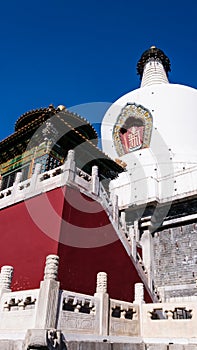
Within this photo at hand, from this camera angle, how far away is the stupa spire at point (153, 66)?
22.9m

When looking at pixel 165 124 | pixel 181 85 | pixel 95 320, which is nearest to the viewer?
pixel 95 320

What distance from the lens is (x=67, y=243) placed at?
7762mm

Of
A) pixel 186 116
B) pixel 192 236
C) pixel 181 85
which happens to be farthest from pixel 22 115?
pixel 181 85

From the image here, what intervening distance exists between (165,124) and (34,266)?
11858 mm

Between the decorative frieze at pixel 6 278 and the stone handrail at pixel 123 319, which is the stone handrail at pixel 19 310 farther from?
the stone handrail at pixel 123 319

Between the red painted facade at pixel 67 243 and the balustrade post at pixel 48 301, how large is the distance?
172 cm

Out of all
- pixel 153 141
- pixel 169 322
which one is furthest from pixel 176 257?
pixel 153 141

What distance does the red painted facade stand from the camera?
299 inches

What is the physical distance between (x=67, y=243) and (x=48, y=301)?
247 cm

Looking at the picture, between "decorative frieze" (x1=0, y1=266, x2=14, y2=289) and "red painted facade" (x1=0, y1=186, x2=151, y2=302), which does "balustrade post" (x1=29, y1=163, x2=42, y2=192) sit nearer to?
"red painted facade" (x1=0, y1=186, x2=151, y2=302)

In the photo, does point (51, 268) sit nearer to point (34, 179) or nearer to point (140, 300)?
point (140, 300)

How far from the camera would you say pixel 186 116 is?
682 inches

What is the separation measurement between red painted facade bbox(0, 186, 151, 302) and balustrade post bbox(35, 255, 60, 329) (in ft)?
5.63

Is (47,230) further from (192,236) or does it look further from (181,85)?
(181,85)
